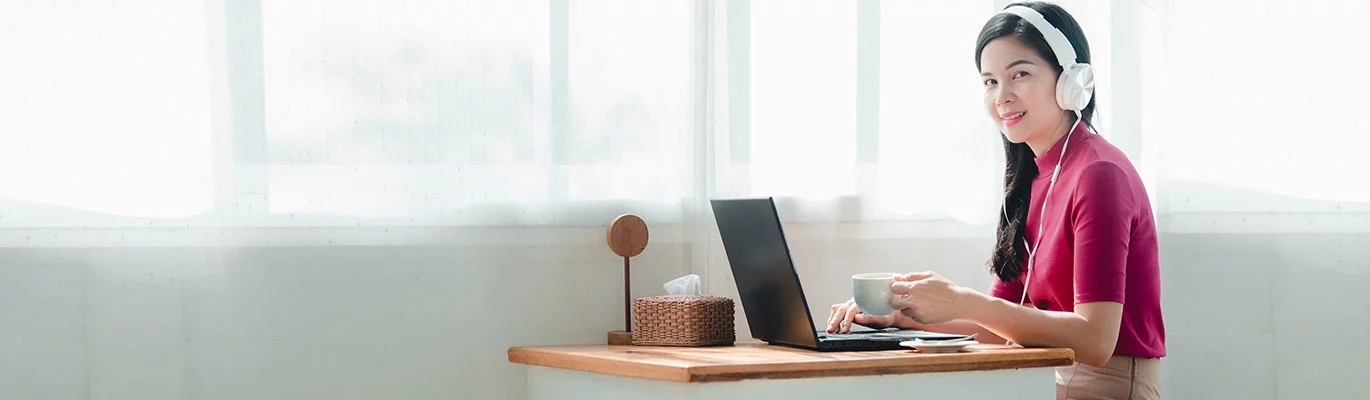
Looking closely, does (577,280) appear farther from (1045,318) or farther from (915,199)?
(1045,318)

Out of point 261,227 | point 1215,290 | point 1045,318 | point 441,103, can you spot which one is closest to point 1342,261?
point 1215,290

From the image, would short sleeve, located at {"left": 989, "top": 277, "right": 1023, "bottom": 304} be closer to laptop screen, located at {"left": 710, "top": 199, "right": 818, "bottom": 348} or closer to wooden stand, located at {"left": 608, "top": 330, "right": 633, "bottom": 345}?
laptop screen, located at {"left": 710, "top": 199, "right": 818, "bottom": 348}

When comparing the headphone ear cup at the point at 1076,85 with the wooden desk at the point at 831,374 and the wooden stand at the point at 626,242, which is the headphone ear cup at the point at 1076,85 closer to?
the wooden desk at the point at 831,374

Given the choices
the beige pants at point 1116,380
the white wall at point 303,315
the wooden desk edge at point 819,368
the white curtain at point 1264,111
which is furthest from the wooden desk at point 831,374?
the white curtain at point 1264,111

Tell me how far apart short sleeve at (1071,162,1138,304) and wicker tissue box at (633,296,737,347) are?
1.75 feet

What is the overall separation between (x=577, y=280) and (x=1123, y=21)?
1.11 m

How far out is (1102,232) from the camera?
151 cm

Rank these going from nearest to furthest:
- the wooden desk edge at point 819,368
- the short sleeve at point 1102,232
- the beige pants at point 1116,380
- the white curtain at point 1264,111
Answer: the wooden desk edge at point 819,368, the short sleeve at point 1102,232, the beige pants at point 1116,380, the white curtain at point 1264,111

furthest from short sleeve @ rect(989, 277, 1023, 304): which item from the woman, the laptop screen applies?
the laptop screen

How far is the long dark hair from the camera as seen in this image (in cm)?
167

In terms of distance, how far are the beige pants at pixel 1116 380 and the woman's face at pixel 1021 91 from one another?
33cm

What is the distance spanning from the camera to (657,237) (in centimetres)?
203

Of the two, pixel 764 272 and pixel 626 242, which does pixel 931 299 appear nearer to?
pixel 764 272

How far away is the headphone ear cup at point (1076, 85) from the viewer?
64.2 inches
